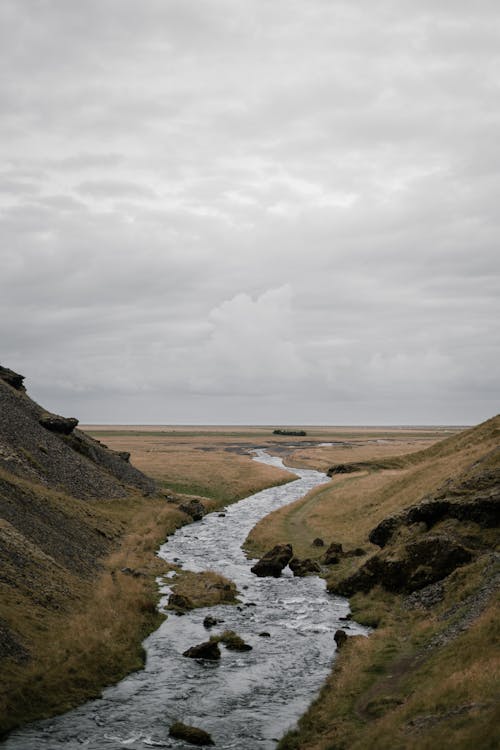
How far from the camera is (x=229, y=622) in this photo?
131ft

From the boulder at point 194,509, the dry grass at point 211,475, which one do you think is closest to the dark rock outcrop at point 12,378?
the dry grass at point 211,475

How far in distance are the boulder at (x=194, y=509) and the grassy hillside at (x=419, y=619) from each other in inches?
672

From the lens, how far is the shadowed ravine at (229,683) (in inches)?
953

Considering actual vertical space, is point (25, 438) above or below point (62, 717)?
above

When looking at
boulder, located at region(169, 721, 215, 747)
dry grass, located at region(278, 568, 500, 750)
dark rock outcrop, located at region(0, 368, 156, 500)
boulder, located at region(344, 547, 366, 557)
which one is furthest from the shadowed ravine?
dark rock outcrop, located at region(0, 368, 156, 500)

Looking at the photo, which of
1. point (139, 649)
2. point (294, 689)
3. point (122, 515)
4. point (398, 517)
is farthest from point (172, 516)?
point (294, 689)

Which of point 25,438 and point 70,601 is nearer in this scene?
point 70,601

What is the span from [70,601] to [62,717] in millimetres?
12968

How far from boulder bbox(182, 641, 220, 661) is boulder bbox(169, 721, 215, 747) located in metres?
8.76

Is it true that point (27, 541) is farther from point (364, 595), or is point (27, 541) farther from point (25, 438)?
point (25, 438)

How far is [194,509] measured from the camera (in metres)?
87.8

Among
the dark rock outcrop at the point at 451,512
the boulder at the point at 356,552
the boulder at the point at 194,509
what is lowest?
the boulder at the point at 194,509

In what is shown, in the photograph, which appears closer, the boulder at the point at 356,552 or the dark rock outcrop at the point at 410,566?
the dark rock outcrop at the point at 410,566

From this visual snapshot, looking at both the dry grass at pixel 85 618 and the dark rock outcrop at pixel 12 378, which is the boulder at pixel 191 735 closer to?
the dry grass at pixel 85 618
